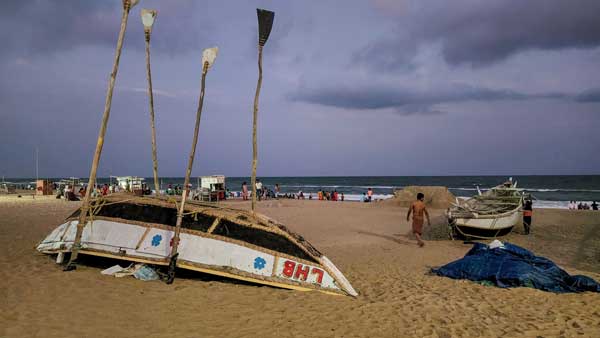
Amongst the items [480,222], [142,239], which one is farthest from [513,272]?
[142,239]

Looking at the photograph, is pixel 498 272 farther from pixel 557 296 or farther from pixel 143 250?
pixel 143 250

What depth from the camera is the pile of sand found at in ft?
86.4

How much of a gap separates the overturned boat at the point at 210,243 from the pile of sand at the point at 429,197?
20441 mm

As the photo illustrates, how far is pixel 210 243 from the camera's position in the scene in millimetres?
7629

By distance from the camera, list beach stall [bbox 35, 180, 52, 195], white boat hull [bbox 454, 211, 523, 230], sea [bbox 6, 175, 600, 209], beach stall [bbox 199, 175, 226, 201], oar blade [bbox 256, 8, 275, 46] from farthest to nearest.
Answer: sea [bbox 6, 175, 600, 209] → beach stall [bbox 35, 180, 52, 195] → beach stall [bbox 199, 175, 226, 201] → white boat hull [bbox 454, 211, 523, 230] → oar blade [bbox 256, 8, 275, 46]

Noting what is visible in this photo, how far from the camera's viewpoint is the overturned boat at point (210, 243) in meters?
7.34

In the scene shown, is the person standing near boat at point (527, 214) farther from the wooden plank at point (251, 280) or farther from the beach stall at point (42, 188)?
the beach stall at point (42, 188)

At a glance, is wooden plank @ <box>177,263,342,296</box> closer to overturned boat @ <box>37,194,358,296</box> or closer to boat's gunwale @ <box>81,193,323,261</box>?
overturned boat @ <box>37,194,358,296</box>

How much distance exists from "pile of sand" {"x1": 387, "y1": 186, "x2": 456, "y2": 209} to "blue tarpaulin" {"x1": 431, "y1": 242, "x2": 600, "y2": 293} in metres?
17.7

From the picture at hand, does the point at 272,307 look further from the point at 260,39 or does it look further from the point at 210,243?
the point at 260,39

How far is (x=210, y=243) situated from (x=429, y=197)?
21979 millimetres

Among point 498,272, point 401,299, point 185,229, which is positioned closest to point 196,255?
point 185,229

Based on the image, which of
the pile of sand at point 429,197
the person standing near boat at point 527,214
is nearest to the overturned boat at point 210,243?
the person standing near boat at point 527,214

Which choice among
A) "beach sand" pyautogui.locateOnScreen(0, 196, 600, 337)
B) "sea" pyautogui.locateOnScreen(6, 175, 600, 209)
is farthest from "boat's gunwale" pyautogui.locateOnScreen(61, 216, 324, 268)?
"sea" pyautogui.locateOnScreen(6, 175, 600, 209)
